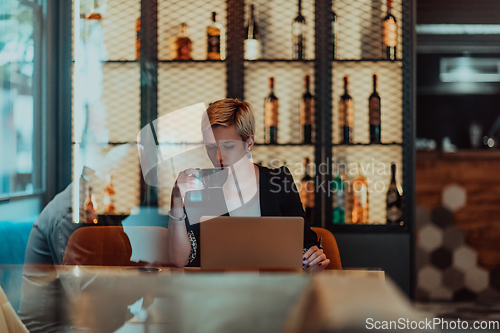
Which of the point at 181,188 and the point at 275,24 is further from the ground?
the point at 275,24

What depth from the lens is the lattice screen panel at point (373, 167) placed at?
86.9 inches

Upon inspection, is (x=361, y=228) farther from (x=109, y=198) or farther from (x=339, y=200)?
(x=109, y=198)

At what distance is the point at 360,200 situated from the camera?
2174 millimetres

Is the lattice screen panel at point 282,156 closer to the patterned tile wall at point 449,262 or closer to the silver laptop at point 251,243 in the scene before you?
the patterned tile wall at point 449,262

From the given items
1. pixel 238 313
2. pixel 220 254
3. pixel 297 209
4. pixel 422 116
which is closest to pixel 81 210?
pixel 297 209

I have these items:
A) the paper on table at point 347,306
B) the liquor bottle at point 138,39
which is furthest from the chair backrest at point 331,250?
the liquor bottle at point 138,39

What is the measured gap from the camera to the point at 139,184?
89.8 inches

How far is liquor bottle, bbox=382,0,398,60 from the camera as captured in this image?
2.13 m

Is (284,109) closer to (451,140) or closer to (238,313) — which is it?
(238,313)

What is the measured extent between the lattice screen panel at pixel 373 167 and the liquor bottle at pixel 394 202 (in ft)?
0.07

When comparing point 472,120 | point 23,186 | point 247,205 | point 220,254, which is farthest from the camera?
point 472,120

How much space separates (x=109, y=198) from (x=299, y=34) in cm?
146

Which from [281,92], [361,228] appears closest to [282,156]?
[281,92]

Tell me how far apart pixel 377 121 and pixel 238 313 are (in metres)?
1.93
